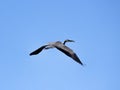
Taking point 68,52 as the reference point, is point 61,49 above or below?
above

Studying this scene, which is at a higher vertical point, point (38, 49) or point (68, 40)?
point (68, 40)

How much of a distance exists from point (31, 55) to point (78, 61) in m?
4.52

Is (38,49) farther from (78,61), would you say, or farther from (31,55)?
(78,61)

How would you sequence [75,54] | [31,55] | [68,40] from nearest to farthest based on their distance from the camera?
[75,54], [31,55], [68,40]

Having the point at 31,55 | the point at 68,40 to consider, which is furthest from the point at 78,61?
the point at 68,40

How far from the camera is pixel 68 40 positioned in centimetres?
3212

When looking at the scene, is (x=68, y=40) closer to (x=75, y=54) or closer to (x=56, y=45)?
(x=56, y=45)

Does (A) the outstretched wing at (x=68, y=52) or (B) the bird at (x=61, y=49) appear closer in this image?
(A) the outstretched wing at (x=68, y=52)

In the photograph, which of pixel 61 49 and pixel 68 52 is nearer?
pixel 68 52

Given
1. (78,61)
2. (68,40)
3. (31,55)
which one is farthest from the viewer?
(68,40)

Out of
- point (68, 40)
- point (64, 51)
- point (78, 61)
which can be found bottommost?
point (78, 61)

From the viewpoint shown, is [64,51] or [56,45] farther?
[56,45]

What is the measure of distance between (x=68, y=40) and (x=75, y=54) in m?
8.24

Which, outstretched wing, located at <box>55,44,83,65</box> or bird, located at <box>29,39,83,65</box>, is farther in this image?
bird, located at <box>29,39,83,65</box>
